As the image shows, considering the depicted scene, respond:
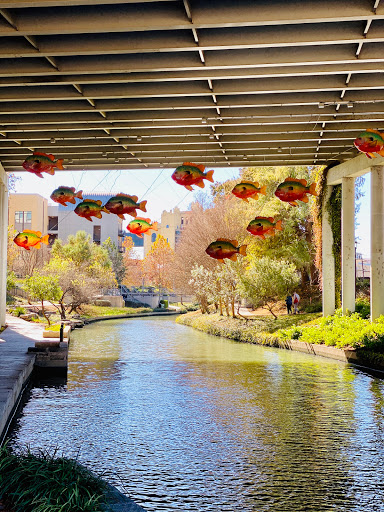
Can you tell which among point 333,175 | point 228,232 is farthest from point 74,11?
point 228,232

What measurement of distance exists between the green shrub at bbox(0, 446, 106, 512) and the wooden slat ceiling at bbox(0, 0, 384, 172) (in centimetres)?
→ 574

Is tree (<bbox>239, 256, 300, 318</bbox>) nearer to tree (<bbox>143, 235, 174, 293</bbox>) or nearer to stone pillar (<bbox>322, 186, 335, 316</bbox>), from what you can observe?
stone pillar (<bbox>322, 186, 335, 316</bbox>)

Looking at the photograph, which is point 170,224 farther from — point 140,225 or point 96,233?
point 140,225

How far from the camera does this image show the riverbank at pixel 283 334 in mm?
15672

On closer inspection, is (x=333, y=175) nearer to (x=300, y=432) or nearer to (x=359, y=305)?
(x=359, y=305)

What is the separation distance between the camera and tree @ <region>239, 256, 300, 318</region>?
80.2 feet

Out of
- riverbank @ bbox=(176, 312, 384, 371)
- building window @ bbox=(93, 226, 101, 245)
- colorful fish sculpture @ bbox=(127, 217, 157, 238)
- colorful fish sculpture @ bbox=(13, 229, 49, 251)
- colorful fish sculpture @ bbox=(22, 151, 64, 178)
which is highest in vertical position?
building window @ bbox=(93, 226, 101, 245)

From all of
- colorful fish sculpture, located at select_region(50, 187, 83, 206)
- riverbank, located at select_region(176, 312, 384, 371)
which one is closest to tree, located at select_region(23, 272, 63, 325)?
riverbank, located at select_region(176, 312, 384, 371)

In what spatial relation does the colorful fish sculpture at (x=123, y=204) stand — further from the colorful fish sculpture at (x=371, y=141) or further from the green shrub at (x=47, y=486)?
the green shrub at (x=47, y=486)

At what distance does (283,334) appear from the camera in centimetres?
2166

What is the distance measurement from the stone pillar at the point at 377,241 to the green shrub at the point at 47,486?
14041 millimetres

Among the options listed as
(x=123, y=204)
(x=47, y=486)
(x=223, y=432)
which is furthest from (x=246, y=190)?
(x=47, y=486)

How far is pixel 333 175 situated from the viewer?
2142 cm

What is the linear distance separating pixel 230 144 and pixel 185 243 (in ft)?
67.2
